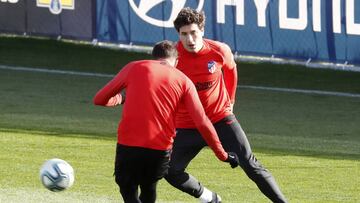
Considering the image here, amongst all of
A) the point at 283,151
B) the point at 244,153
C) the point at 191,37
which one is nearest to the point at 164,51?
the point at 191,37

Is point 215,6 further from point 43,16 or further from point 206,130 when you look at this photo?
point 206,130

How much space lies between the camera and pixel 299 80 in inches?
948

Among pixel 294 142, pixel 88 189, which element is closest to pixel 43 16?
pixel 294 142

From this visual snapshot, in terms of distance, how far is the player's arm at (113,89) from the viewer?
10578mm

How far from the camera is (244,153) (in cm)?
1203

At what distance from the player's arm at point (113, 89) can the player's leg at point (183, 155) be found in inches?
59.1

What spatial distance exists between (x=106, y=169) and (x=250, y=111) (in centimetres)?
586

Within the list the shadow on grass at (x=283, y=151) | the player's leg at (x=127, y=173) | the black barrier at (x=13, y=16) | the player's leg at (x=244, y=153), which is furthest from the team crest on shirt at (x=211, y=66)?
the black barrier at (x=13, y=16)

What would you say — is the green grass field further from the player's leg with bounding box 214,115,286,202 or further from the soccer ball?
the soccer ball

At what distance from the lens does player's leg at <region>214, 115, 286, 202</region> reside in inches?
474

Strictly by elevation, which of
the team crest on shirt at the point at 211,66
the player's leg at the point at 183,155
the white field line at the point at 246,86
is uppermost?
the team crest on shirt at the point at 211,66

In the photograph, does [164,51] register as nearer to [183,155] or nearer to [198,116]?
[198,116]

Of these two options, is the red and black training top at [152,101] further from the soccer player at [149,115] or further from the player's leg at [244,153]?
the player's leg at [244,153]

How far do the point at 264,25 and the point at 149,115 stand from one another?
14230 mm
